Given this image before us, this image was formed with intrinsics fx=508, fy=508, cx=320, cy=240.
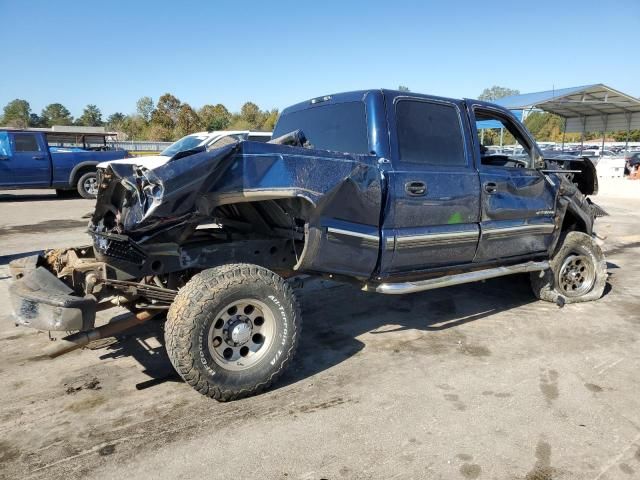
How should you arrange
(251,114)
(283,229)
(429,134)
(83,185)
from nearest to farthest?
1. (283,229)
2. (429,134)
3. (83,185)
4. (251,114)

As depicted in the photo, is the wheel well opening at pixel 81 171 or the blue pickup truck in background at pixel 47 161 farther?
the wheel well opening at pixel 81 171

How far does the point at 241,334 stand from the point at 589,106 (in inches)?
1066

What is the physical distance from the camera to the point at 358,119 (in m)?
4.18

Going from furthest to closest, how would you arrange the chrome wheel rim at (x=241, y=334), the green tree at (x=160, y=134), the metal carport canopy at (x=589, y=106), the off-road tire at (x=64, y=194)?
the green tree at (x=160, y=134) < the metal carport canopy at (x=589, y=106) < the off-road tire at (x=64, y=194) < the chrome wheel rim at (x=241, y=334)

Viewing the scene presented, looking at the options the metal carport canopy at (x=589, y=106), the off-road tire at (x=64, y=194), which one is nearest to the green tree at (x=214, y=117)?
the metal carport canopy at (x=589, y=106)

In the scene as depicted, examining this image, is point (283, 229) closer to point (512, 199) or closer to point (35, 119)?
point (512, 199)

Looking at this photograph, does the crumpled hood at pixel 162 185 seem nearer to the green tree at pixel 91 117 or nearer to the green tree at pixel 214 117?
the green tree at pixel 214 117

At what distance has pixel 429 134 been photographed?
A: 4.29m

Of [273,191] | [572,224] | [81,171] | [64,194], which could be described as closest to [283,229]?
[273,191]

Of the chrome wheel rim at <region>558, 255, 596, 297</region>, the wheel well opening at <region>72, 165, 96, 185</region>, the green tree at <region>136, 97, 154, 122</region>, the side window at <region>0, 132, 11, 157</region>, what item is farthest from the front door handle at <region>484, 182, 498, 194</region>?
the green tree at <region>136, 97, 154, 122</region>

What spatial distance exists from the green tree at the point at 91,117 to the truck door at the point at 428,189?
114026mm

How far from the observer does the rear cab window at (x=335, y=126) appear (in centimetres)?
415

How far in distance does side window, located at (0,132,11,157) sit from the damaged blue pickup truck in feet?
37.9

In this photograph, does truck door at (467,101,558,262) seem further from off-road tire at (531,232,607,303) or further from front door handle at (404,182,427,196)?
front door handle at (404,182,427,196)
